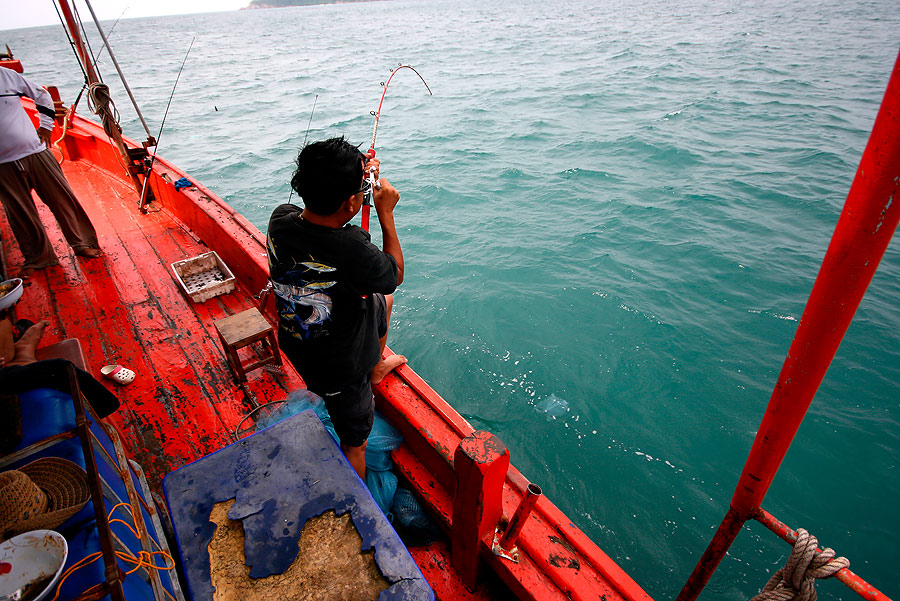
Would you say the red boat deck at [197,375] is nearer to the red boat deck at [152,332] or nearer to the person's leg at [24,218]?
the red boat deck at [152,332]

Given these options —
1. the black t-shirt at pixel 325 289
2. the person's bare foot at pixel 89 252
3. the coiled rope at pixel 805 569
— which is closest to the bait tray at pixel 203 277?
the person's bare foot at pixel 89 252

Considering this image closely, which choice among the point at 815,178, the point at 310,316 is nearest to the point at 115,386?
the point at 310,316

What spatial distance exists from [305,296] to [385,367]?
118 cm

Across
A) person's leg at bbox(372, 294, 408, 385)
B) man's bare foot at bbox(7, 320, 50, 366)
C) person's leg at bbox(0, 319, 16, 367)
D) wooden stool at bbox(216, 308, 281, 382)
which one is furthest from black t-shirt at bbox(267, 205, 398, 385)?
person's leg at bbox(0, 319, 16, 367)

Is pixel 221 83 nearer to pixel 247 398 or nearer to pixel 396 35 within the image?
pixel 396 35

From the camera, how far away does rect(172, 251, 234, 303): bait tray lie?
399cm

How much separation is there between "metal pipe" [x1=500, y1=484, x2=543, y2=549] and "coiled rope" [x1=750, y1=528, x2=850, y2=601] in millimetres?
734

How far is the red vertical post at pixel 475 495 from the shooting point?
69.1 inches

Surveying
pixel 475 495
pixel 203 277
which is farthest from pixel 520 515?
pixel 203 277

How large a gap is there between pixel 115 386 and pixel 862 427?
717cm

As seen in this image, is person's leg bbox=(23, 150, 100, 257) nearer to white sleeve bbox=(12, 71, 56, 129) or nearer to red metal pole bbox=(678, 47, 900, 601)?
white sleeve bbox=(12, 71, 56, 129)

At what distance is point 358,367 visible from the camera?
2.02 m

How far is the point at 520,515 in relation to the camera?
1872 mm

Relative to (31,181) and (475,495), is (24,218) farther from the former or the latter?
(475,495)
